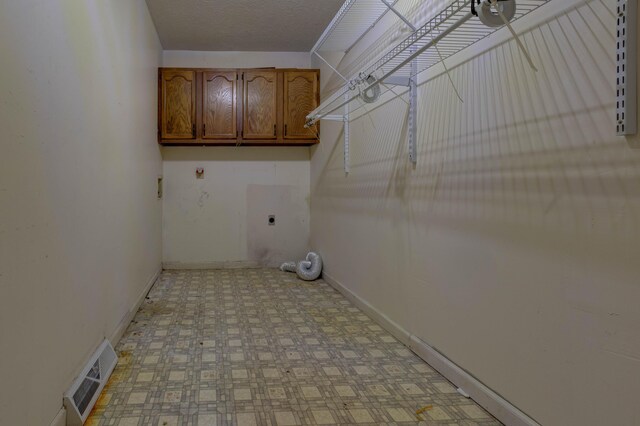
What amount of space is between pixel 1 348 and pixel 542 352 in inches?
65.1

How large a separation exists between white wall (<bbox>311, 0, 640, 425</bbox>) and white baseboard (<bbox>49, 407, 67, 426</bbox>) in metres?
1.65

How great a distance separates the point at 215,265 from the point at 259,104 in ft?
6.38

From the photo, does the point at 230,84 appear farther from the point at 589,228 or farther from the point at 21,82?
the point at 589,228

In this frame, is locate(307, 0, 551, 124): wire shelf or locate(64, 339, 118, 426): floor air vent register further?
locate(64, 339, 118, 426): floor air vent register

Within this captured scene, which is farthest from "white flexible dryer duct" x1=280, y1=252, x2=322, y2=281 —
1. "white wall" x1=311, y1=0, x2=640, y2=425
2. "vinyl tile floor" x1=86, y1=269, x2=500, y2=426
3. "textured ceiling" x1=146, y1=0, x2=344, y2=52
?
"textured ceiling" x1=146, y1=0, x2=344, y2=52

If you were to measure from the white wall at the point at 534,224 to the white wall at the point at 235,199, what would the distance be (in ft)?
9.53

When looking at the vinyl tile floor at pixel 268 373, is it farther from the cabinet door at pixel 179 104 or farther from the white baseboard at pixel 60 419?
the cabinet door at pixel 179 104

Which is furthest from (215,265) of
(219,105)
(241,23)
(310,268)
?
(241,23)

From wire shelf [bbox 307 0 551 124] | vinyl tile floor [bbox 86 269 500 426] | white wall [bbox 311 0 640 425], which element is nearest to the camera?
white wall [bbox 311 0 640 425]

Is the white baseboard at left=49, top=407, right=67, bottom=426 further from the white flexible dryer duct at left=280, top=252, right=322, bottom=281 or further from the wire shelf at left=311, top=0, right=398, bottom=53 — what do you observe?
the white flexible dryer duct at left=280, top=252, right=322, bottom=281

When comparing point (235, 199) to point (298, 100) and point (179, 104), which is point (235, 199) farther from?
point (298, 100)

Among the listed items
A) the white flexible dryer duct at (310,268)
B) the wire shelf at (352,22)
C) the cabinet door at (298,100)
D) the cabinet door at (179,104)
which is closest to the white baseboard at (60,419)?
the wire shelf at (352,22)

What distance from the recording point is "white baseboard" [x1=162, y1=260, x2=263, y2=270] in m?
5.34

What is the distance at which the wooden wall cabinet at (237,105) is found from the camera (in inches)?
194
